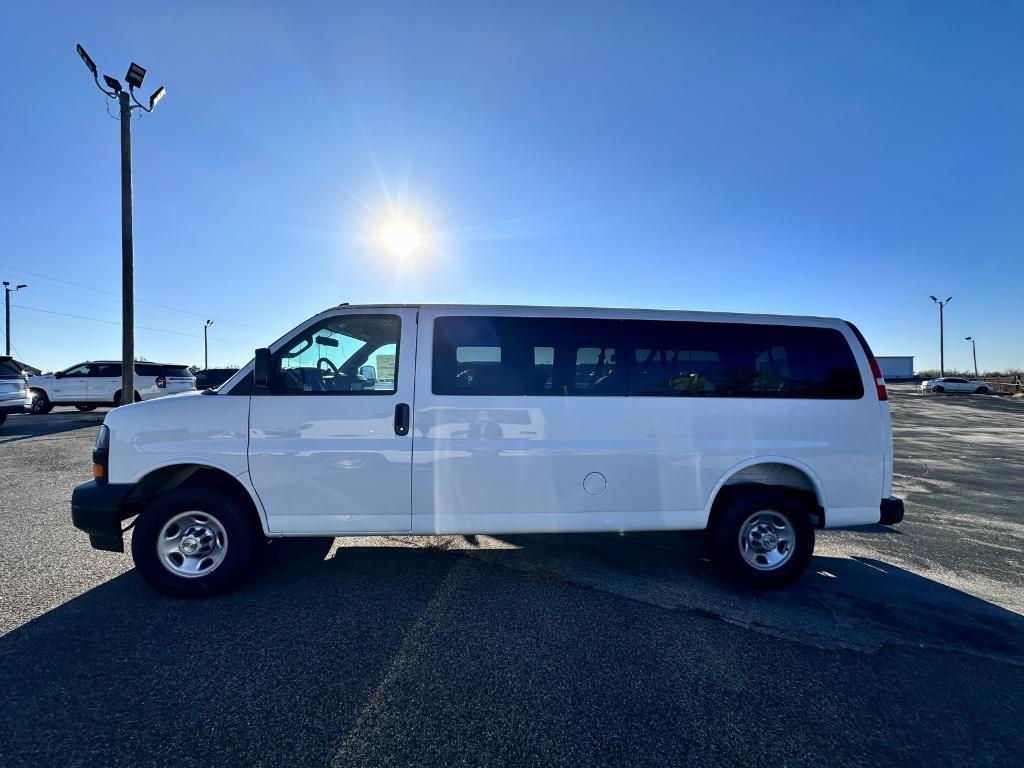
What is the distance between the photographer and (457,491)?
350 cm

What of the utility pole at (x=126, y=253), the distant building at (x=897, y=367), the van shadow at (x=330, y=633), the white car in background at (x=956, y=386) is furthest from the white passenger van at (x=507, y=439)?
the distant building at (x=897, y=367)

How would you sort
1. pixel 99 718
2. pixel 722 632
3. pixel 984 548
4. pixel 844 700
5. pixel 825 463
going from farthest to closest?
pixel 984 548 → pixel 825 463 → pixel 722 632 → pixel 844 700 → pixel 99 718

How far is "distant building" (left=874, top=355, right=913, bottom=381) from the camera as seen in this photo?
64688 mm

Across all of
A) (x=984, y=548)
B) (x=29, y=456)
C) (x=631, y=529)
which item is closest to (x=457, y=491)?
(x=631, y=529)

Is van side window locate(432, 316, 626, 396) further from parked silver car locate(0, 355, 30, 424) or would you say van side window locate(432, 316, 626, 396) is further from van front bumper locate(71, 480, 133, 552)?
parked silver car locate(0, 355, 30, 424)

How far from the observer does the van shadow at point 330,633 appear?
2127 mm

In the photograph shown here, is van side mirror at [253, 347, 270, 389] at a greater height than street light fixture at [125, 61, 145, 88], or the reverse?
street light fixture at [125, 61, 145, 88]

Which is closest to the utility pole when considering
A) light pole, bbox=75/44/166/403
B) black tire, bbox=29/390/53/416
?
light pole, bbox=75/44/166/403

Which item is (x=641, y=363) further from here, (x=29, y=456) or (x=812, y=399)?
(x=29, y=456)

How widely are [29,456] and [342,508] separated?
30.2 ft

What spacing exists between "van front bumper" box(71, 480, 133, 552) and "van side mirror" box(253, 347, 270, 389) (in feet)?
4.12

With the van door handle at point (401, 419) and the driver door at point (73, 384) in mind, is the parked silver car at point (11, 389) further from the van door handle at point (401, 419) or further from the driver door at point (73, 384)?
the van door handle at point (401, 419)

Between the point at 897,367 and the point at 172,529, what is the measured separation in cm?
8502

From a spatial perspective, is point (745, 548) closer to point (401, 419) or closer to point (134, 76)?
point (401, 419)
